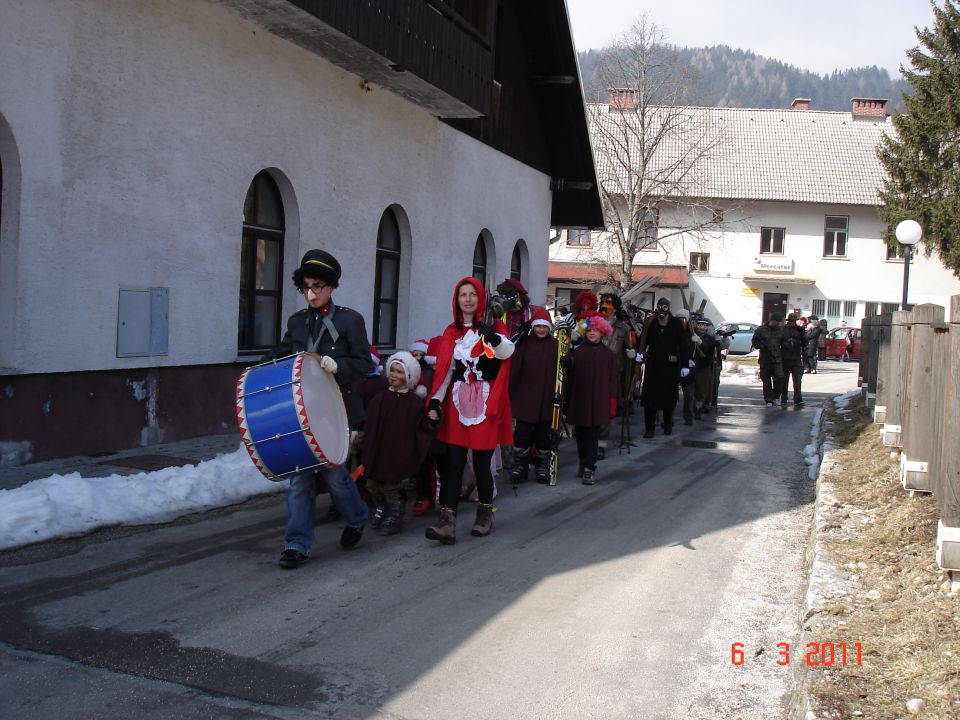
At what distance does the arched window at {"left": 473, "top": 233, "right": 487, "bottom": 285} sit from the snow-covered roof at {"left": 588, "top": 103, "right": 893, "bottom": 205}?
22980 millimetres

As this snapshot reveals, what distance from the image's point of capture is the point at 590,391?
32.6 feet

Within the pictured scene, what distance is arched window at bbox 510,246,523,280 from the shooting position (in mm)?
21156

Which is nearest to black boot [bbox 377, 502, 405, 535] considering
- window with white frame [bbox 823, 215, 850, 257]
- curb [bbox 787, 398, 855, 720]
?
curb [bbox 787, 398, 855, 720]

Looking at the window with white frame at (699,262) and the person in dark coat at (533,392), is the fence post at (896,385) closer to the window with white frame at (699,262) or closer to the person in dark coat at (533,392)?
the person in dark coat at (533,392)

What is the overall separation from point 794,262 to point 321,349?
1696 inches

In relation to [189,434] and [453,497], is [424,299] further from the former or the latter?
[453,497]

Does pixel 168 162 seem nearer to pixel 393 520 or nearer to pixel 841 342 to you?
pixel 393 520

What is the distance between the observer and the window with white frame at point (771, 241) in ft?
152

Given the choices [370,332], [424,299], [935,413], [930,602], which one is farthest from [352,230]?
[930,602]

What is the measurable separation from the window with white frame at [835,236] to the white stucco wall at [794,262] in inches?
8.2

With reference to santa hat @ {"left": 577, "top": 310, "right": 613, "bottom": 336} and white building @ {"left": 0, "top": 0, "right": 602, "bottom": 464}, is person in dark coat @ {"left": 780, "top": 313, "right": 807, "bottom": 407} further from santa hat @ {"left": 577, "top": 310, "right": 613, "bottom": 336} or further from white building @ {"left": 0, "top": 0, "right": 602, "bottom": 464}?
santa hat @ {"left": 577, "top": 310, "right": 613, "bottom": 336}

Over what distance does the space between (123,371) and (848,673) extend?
747 cm
